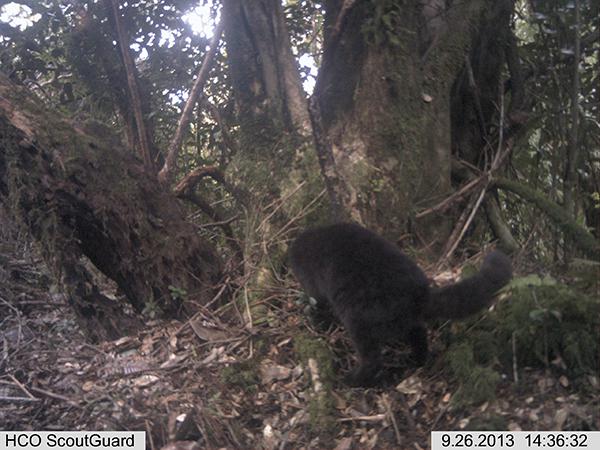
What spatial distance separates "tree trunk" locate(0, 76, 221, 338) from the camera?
486 cm

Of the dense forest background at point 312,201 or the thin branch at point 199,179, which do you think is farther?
the thin branch at point 199,179

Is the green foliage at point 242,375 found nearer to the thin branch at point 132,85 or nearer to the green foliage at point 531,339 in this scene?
the green foliage at point 531,339

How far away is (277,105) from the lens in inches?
226

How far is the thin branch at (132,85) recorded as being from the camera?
6.19m

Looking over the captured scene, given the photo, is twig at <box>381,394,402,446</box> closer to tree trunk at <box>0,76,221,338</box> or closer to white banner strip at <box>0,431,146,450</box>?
white banner strip at <box>0,431,146,450</box>

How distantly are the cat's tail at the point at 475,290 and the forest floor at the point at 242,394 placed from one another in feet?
1.28

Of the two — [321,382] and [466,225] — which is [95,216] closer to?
[321,382]

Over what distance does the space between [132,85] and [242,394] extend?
3.15 m

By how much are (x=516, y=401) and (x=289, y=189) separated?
2.40 metres

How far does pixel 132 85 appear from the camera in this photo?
20.7ft

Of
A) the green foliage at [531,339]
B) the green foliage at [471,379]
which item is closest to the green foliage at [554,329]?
the green foliage at [531,339]

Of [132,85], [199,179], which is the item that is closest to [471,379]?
[199,179]

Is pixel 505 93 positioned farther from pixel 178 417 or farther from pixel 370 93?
pixel 178 417

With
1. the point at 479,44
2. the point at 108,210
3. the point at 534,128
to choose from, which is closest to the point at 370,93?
the point at 479,44
